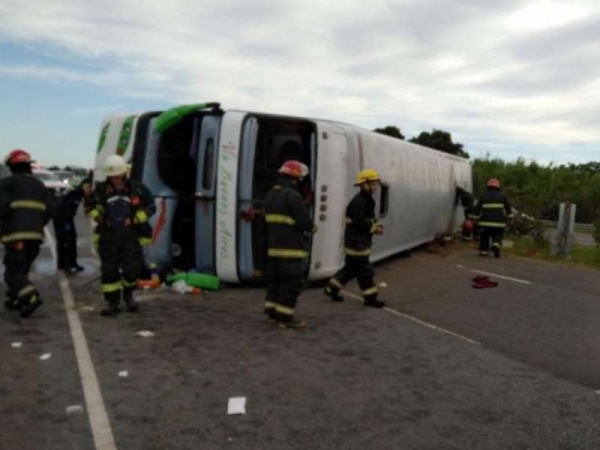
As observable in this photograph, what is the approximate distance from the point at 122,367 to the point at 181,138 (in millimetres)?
4892

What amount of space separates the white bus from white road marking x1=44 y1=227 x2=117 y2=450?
2.15 meters

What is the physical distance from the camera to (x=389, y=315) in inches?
295

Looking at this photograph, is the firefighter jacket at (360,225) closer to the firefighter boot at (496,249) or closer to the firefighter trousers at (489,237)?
the firefighter trousers at (489,237)

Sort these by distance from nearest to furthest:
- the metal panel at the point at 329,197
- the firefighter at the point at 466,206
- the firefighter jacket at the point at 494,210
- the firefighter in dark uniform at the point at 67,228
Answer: the metal panel at the point at 329,197 < the firefighter in dark uniform at the point at 67,228 < the firefighter jacket at the point at 494,210 < the firefighter at the point at 466,206

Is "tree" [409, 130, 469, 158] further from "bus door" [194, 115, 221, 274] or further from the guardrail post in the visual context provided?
"bus door" [194, 115, 221, 274]

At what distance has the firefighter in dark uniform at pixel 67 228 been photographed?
9906 millimetres

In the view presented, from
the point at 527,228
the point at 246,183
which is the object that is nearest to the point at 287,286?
the point at 246,183

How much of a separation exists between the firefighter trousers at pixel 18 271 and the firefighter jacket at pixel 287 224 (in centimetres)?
257

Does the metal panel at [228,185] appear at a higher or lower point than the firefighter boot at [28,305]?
higher

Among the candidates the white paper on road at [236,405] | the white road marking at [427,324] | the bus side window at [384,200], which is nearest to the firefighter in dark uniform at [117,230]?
the white paper on road at [236,405]

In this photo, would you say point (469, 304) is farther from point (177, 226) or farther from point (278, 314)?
point (177, 226)

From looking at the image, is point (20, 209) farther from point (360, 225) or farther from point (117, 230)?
point (360, 225)

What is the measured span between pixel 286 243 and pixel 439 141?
46804 mm

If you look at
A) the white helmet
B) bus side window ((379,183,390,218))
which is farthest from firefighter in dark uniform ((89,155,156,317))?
bus side window ((379,183,390,218))
